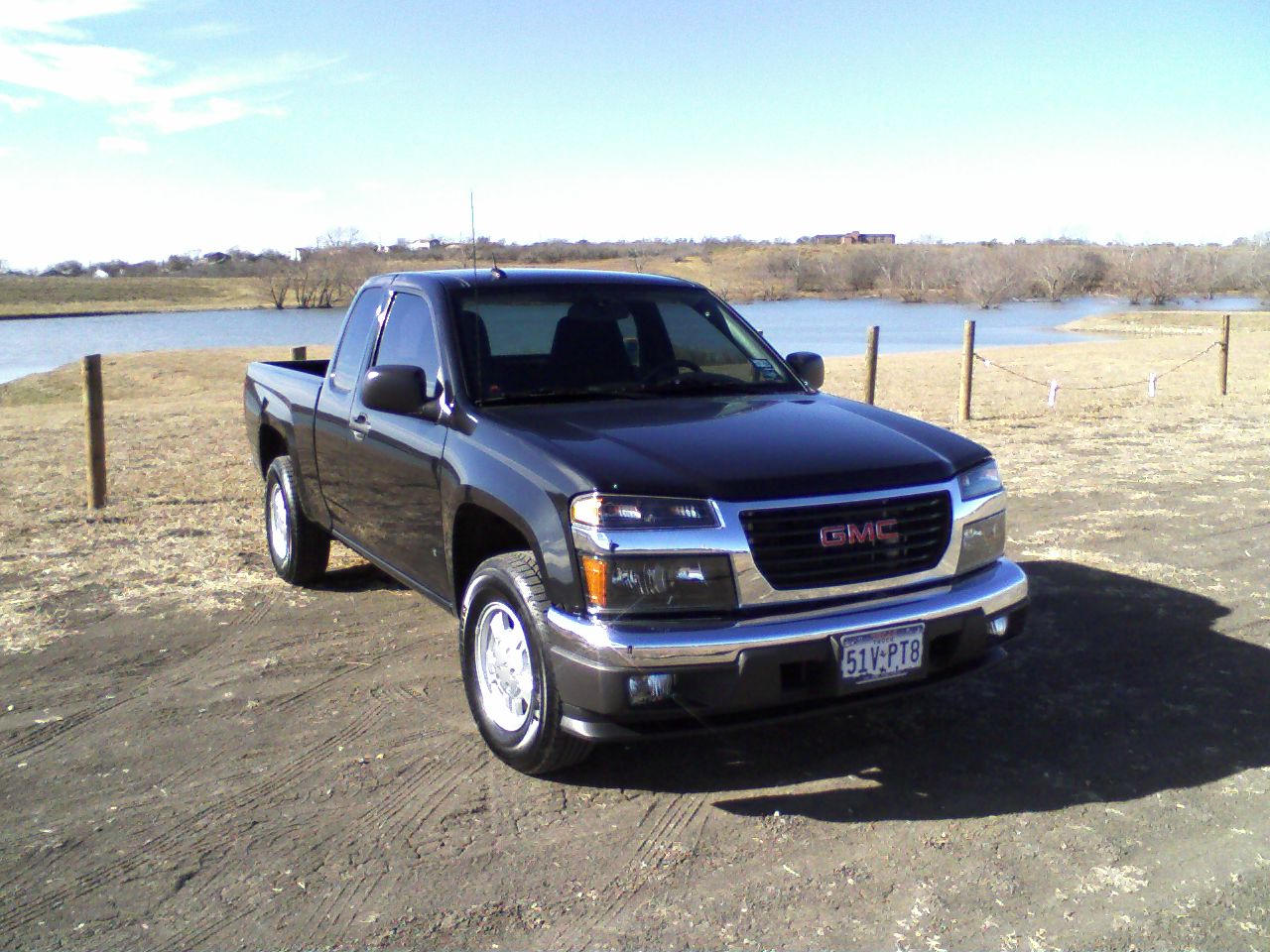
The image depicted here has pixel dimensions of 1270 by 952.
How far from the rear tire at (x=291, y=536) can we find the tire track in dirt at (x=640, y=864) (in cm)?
Answer: 317

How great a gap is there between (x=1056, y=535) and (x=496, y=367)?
15.4 feet

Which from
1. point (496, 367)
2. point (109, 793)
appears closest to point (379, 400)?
point (496, 367)

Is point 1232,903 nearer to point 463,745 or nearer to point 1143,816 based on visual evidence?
point 1143,816

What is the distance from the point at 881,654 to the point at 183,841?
236cm

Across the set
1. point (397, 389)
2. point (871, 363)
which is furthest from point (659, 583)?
point (871, 363)

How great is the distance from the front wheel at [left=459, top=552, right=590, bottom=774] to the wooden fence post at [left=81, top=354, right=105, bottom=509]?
589cm

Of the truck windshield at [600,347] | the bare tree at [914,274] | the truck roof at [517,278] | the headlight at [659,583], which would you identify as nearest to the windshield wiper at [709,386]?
the truck windshield at [600,347]

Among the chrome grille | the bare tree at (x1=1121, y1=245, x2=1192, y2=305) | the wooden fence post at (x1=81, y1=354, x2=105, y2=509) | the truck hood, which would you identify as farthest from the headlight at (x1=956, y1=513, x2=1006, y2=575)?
the bare tree at (x1=1121, y1=245, x2=1192, y2=305)

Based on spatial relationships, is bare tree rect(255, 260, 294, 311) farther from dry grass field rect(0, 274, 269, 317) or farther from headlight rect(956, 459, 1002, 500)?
headlight rect(956, 459, 1002, 500)

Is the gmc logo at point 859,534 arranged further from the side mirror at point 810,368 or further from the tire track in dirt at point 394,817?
the side mirror at point 810,368

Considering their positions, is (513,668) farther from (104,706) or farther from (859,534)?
(104,706)

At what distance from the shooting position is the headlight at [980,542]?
4082 millimetres

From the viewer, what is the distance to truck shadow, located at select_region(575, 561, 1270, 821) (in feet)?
12.9

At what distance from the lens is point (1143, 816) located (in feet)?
12.3
